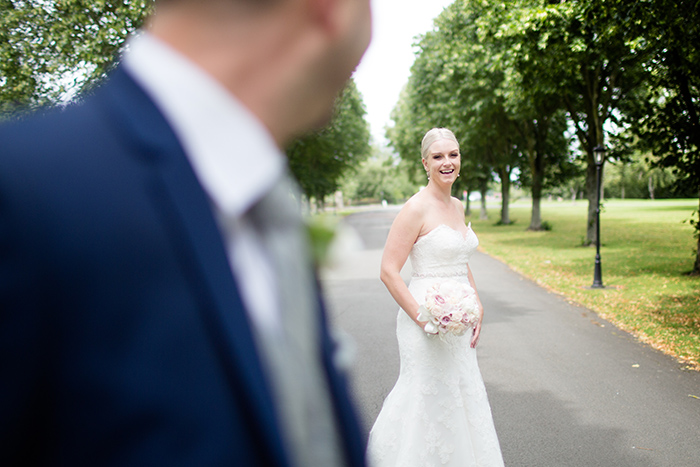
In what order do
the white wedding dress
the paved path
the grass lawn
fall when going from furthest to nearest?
the grass lawn, the paved path, the white wedding dress

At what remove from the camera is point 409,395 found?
348cm

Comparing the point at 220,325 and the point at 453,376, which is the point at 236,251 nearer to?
the point at 220,325

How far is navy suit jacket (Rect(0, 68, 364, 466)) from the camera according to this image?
53 centimetres

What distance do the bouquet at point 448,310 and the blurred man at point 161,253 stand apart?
2586 millimetres

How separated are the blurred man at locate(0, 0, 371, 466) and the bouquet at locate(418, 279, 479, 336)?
2.59 metres

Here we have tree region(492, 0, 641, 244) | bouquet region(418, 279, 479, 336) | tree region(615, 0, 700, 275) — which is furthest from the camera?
tree region(492, 0, 641, 244)

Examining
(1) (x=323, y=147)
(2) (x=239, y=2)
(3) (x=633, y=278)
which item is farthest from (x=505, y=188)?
(2) (x=239, y=2)

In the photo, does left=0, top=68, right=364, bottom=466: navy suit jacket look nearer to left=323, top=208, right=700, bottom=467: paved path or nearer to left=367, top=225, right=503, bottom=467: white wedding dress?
left=323, top=208, right=700, bottom=467: paved path

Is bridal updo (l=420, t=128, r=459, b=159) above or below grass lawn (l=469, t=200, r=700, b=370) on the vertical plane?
above

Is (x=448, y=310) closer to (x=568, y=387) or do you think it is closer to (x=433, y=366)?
(x=433, y=366)

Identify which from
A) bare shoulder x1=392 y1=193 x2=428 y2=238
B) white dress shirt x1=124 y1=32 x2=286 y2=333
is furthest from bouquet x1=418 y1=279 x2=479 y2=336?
white dress shirt x1=124 y1=32 x2=286 y2=333

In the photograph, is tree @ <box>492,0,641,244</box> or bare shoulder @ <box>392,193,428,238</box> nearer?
bare shoulder @ <box>392,193,428,238</box>

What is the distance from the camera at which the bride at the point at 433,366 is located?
337 cm

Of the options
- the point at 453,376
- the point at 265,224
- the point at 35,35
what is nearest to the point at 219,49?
the point at 265,224
